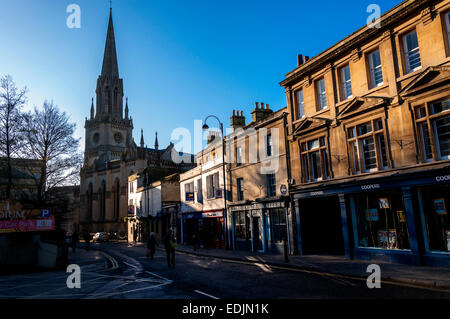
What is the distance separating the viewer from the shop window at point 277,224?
19.7 m

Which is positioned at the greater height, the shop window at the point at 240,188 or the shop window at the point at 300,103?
the shop window at the point at 300,103

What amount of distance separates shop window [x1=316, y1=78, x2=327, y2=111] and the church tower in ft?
240

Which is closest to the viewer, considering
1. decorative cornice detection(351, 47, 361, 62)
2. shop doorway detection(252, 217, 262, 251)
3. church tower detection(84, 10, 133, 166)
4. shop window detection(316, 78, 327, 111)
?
decorative cornice detection(351, 47, 361, 62)

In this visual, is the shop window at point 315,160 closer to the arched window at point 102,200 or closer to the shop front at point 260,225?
the shop front at point 260,225

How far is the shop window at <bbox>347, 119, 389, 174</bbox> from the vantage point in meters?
14.4

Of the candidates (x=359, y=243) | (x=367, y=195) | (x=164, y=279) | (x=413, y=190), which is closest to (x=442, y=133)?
(x=413, y=190)

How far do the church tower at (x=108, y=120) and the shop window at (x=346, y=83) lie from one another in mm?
75013

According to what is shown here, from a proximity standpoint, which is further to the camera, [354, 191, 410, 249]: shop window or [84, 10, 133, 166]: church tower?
[84, 10, 133, 166]: church tower

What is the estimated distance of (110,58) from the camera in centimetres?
9269

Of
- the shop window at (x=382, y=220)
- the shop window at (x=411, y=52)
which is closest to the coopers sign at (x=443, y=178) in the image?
the shop window at (x=382, y=220)

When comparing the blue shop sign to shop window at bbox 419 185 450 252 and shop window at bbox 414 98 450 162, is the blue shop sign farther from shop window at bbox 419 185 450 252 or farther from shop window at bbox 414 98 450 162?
shop window at bbox 414 98 450 162

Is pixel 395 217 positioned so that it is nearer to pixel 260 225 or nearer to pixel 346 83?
pixel 346 83

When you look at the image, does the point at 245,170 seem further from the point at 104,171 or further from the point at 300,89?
the point at 104,171

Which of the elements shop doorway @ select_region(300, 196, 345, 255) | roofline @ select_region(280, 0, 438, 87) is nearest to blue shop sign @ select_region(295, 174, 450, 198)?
shop doorway @ select_region(300, 196, 345, 255)
